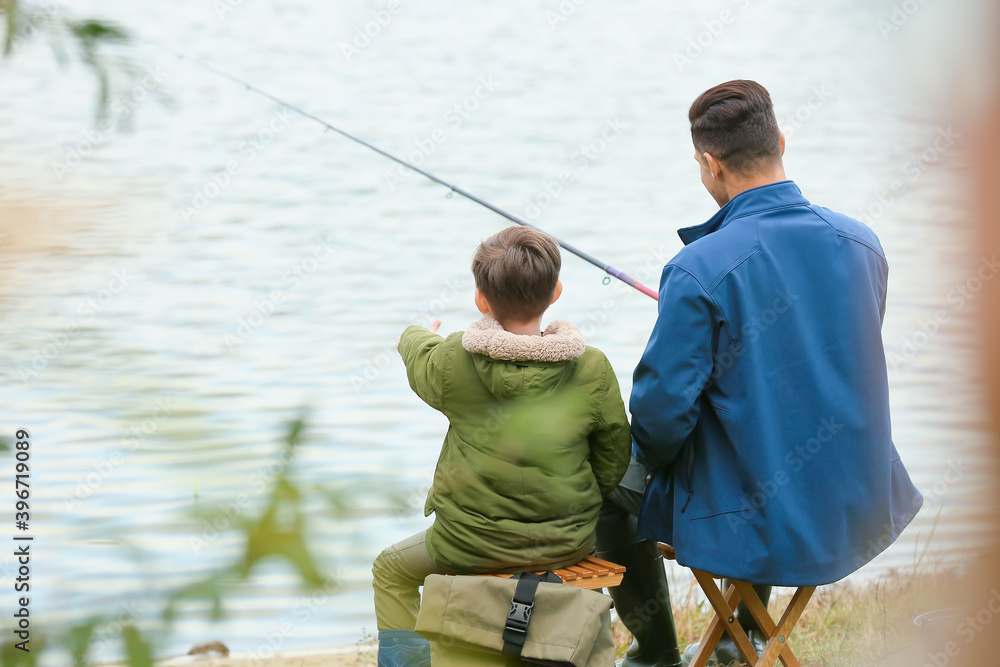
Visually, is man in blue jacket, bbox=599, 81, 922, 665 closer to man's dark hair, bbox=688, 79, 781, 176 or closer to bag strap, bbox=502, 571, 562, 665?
man's dark hair, bbox=688, 79, 781, 176

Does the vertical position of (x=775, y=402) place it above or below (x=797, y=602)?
above

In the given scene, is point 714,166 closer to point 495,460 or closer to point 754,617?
point 495,460

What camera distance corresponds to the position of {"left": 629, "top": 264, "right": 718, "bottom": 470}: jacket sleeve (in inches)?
67.2

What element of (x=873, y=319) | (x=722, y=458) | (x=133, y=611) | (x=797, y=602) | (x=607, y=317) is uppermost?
(x=133, y=611)

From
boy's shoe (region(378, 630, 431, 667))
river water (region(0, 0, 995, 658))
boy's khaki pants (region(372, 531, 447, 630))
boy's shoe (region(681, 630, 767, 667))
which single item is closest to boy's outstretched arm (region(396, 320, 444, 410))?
river water (region(0, 0, 995, 658))

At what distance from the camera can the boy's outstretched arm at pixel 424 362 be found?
179 cm

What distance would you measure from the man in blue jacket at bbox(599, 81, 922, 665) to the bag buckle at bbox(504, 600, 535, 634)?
0.28 meters

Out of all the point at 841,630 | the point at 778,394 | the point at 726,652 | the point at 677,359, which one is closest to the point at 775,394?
the point at 778,394

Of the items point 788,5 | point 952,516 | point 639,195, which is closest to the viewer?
point 952,516

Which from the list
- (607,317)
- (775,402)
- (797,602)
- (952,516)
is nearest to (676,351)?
(775,402)

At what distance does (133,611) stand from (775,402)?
1286 millimetres

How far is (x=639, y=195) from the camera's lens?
7238 millimetres

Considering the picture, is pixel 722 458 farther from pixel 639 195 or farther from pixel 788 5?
pixel 788 5

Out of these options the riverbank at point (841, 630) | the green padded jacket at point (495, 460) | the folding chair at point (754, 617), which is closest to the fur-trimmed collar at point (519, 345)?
the green padded jacket at point (495, 460)
